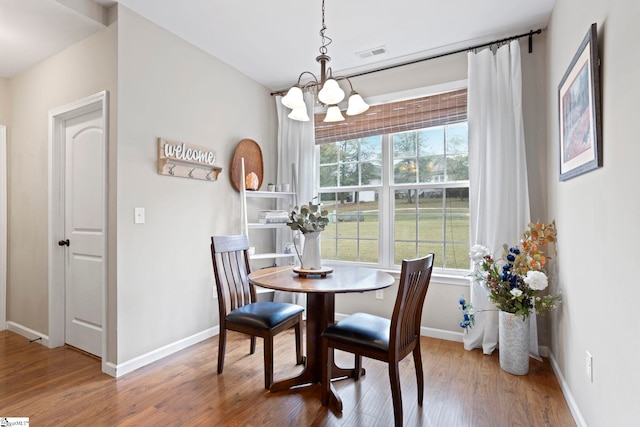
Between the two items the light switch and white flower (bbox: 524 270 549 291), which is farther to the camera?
the light switch

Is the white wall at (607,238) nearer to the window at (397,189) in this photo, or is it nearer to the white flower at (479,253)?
the white flower at (479,253)

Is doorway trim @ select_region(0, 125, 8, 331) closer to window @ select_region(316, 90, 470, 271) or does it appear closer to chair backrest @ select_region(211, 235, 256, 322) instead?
chair backrest @ select_region(211, 235, 256, 322)

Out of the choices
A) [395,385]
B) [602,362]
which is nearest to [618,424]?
[602,362]

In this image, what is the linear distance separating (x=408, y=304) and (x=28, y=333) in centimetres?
356

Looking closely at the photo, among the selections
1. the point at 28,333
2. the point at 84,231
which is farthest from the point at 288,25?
the point at 28,333

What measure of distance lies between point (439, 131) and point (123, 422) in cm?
329

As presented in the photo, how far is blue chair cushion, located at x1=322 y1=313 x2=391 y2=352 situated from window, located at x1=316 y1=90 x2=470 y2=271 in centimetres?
144

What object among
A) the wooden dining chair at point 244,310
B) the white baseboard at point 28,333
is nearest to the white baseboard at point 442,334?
the wooden dining chair at point 244,310

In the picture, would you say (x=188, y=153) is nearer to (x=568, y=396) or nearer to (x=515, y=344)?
(x=515, y=344)

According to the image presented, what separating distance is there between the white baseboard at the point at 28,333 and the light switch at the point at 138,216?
153 cm

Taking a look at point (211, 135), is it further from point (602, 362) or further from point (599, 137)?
point (602, 362)

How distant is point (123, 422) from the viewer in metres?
1.83

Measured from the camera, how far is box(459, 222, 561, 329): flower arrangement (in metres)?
2.25

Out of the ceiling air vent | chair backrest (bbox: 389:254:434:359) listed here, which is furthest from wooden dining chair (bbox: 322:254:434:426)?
the ceiling air vent
